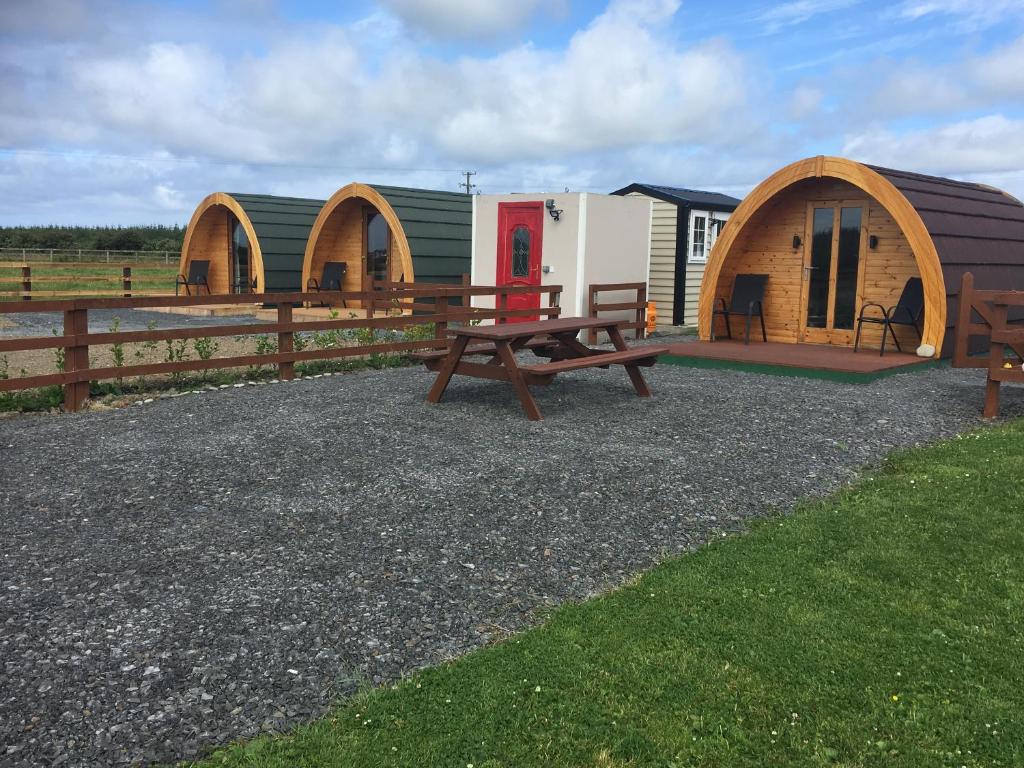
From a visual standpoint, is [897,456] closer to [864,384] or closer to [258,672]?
[864,384]

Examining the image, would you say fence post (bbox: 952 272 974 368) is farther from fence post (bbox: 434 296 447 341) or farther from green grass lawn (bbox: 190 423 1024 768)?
fence post (bbox: 434 296 447 341)

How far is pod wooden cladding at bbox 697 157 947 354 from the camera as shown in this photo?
11039mm

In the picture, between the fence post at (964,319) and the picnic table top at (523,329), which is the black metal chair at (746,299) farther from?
the picnic table top at (523,329)

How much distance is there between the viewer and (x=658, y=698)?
3232mm

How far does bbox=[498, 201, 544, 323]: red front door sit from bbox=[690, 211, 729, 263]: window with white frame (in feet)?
14.7

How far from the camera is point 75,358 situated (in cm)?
843

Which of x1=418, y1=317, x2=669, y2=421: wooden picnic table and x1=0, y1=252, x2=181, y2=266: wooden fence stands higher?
x1=0, y1=252, x2=181, y2=266: wooden fence

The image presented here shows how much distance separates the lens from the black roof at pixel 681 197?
18.1 m

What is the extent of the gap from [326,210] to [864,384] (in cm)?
1237

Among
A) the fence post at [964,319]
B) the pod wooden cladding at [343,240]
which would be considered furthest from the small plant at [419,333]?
the fence post at [964,319]

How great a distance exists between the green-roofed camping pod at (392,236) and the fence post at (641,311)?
4.09 meters

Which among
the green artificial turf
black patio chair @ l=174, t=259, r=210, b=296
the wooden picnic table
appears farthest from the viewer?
black patio chair @ l=174, t=259, r=210, b=296

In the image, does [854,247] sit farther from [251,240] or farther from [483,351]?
[251,240]

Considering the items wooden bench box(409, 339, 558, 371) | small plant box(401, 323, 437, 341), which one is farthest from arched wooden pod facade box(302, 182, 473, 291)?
wooden bench box(409, 339, 558, 371)
